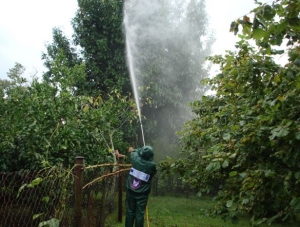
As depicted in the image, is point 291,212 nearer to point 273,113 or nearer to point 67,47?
point 273,113

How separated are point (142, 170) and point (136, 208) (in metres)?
0.62

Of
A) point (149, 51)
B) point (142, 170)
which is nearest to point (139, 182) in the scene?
point (142, 170)

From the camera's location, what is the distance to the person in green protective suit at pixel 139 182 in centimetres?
449

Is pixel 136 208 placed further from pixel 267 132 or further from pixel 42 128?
pixel 267 132

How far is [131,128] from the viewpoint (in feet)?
36.0

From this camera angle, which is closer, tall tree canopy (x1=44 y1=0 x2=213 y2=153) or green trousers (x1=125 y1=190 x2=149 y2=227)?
green trousers (x1=125 y1=190 x2=149 y2=227)

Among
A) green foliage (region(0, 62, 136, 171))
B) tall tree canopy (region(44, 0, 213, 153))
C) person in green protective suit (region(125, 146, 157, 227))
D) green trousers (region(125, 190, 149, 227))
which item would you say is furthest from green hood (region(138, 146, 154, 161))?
tall tree canopy (region(44, 0, 213, 153))

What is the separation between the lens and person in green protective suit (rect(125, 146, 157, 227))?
177 inches

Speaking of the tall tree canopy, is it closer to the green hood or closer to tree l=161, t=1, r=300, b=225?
the green hood

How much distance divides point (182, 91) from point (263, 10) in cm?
1109

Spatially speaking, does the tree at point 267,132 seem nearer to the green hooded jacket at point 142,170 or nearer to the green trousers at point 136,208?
the green hooded jacket at point 142,170

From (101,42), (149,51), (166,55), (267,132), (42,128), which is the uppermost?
(166,55)

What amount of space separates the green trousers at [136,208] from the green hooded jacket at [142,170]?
0.10 m

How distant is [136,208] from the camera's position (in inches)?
183
